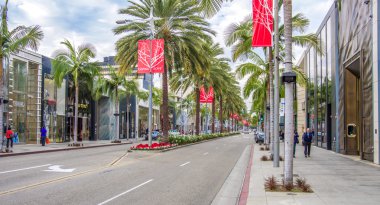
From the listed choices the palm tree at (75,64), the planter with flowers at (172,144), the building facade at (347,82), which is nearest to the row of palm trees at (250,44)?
the building facade at (347,82)

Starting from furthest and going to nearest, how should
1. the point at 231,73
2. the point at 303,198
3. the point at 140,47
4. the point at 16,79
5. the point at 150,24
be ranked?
the point at 231,73
the point at 16,79
the point at 150,24
the point at 140,47
the point at 303,198

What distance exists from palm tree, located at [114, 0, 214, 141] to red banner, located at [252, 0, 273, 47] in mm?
15832

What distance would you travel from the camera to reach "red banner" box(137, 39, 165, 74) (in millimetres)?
27656

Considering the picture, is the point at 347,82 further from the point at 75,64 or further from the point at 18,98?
the point at 18,98

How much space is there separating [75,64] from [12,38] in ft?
35.1

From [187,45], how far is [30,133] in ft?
58.5

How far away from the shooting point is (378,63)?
→ 2034 cm

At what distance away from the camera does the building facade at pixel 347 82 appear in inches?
872

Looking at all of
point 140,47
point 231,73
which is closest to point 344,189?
point 140,47

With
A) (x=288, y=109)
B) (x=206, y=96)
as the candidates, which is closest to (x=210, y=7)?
(x=288, y=109)

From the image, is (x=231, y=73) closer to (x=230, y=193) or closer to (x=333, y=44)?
(x=333, y=44)

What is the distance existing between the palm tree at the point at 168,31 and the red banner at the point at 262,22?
15.8m

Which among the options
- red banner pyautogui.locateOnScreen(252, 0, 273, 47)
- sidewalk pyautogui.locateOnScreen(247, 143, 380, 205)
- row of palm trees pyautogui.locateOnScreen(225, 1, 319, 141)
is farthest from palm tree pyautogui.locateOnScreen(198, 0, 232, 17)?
row of palm trees pyautogui.locateOnScreen(225, 1, 319, 141)

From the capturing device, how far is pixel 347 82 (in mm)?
28656
